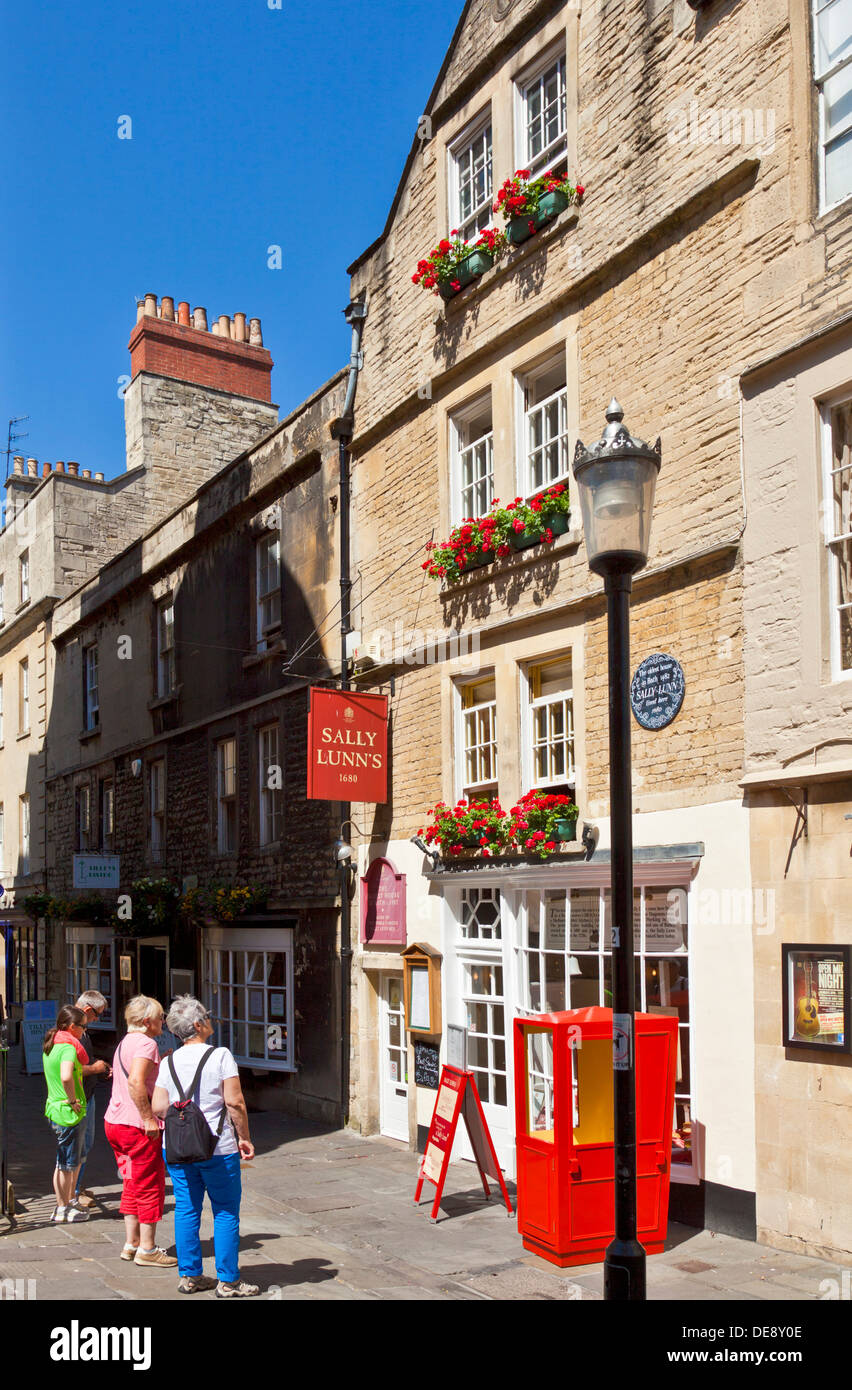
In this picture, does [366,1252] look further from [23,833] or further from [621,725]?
[23,833]

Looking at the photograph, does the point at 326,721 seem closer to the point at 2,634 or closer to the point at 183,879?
the point at 183,879

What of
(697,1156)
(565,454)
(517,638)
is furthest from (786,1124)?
(565,454)

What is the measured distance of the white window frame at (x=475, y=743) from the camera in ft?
42.4

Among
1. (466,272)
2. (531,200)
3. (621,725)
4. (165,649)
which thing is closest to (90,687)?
(165,649)

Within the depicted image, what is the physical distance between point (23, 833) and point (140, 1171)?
23.4 m

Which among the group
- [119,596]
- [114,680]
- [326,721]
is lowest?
[326,721]

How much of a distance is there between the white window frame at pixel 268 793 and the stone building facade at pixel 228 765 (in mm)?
39

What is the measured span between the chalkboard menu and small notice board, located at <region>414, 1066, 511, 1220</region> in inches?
80.0

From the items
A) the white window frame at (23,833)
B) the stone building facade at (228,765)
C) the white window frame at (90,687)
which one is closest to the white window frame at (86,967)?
the stone building facade at (228,765)

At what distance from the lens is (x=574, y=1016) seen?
353 inches

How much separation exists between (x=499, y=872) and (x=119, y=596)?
14.4 m

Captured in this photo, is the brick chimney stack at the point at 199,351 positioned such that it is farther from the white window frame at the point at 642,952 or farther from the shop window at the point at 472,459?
the white window frame at the point at 642,952

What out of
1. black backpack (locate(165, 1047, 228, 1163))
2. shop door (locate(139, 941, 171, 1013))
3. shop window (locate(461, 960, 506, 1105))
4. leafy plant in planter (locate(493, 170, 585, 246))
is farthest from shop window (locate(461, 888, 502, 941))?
shop door (locate(139, 941, 171, 1013))

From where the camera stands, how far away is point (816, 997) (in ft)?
28.0
